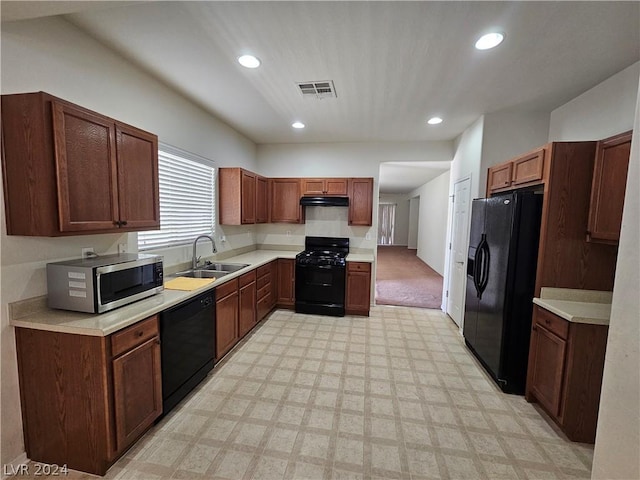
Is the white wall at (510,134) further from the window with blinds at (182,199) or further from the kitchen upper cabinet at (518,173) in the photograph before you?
the window with blinds at (182,199)

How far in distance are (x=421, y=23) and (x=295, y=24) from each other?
0.84 m

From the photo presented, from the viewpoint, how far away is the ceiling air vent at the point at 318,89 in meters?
2.77

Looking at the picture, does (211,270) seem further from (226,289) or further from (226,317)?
(226,317)

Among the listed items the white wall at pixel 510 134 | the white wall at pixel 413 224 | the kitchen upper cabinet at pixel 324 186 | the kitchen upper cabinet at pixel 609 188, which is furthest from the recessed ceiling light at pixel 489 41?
the white wall at pixel 413 224

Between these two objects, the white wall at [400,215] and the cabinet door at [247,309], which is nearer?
the cabinet door at [247,309]

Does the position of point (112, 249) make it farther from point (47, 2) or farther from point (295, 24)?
point (295, 24)

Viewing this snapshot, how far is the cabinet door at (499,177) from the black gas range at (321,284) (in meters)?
2.17

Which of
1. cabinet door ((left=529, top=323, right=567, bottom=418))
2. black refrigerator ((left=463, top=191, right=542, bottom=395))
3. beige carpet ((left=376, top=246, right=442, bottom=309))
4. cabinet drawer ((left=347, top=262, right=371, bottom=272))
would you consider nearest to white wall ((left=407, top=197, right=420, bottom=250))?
beige carpet ((left=376, top=246, right=442, bottom=309))

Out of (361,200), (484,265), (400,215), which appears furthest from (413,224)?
(484,265)

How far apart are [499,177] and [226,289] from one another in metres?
3.22

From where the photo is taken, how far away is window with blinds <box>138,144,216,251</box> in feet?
9.61

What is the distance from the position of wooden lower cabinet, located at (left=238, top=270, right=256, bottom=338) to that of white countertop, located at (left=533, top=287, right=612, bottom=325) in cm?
292

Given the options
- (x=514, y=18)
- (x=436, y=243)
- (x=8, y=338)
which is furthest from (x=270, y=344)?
(x=436, y=243)

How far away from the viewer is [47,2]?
142 centimetres
